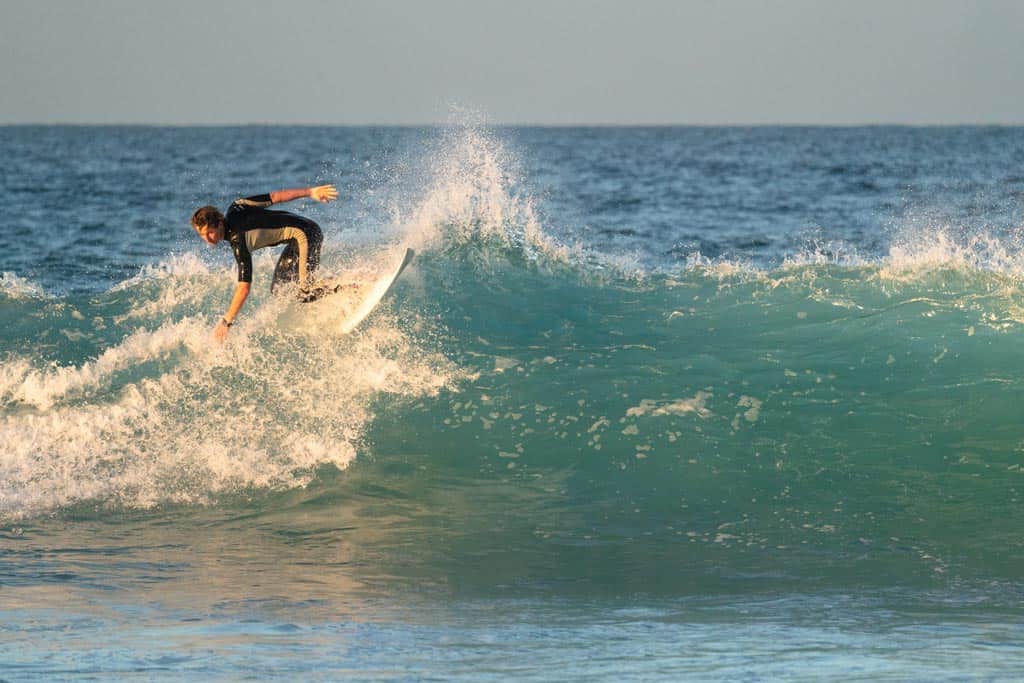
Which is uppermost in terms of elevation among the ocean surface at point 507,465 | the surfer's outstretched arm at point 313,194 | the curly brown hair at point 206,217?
the surfer's outstretched arm at point 313,194

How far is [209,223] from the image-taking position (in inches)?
400

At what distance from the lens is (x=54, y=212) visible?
3575 cm

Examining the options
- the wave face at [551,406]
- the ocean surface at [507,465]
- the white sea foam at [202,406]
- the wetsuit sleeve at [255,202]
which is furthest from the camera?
the wetsuit sleeve at [255,202]

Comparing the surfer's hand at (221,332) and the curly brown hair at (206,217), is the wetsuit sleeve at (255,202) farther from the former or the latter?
the surfer's hand at (221,332)

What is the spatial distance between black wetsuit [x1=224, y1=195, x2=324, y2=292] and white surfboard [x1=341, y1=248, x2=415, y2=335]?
2.35ft

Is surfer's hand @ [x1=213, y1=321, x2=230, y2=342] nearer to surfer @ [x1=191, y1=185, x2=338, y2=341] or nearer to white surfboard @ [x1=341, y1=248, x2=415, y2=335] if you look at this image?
surfer @ [x1=191, y1=185, x2=338, y2=341]

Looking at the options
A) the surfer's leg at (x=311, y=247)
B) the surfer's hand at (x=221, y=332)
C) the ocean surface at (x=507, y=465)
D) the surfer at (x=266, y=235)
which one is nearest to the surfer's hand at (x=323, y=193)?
the surfer at (x=266, y=235)

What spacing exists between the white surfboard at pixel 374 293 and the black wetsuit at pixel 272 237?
0.72m

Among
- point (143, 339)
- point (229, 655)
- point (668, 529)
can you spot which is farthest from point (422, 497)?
point (143, 339)

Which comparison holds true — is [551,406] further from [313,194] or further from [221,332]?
[221,332]

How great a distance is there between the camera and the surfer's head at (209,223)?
10.1 meters

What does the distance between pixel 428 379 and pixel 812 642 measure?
19.6 ft

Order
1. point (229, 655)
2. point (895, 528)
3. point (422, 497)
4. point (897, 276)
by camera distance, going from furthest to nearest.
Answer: point (897, 276) < point (422, 497) < point (895, 528) < point (229, 655)

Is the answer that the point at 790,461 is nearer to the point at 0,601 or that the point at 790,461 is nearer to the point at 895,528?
the point at 895,528
